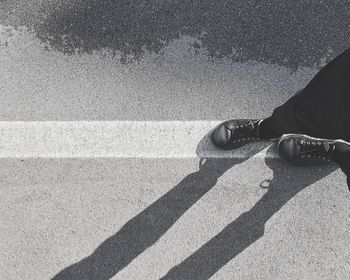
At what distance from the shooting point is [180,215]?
8.53ft

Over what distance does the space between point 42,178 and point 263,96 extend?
1.43 metres

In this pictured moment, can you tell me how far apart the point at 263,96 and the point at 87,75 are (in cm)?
108

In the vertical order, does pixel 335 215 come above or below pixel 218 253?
above

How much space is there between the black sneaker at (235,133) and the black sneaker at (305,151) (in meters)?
0.16

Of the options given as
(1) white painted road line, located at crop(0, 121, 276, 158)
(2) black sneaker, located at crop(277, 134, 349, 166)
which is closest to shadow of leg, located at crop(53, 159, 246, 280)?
(1) white painted road line, located at crop(0, 121, 276, 158)

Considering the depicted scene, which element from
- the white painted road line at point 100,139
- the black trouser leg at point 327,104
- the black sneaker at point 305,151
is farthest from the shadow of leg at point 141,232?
the black trouser leg at point 327,104

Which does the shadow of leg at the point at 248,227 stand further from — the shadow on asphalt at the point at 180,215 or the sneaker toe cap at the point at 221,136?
the sneaker toe cap at the point at 221,136

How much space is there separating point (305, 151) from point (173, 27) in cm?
110

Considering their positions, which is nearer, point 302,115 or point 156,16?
point 302,115

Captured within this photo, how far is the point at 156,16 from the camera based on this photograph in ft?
8.59

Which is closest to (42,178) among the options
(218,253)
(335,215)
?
(218,253)

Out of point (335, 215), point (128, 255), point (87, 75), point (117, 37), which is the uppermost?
point (117, 37)

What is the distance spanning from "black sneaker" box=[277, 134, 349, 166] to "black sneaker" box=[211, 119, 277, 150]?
0.53ft

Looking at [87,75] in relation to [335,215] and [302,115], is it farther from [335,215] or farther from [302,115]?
[335,215]
